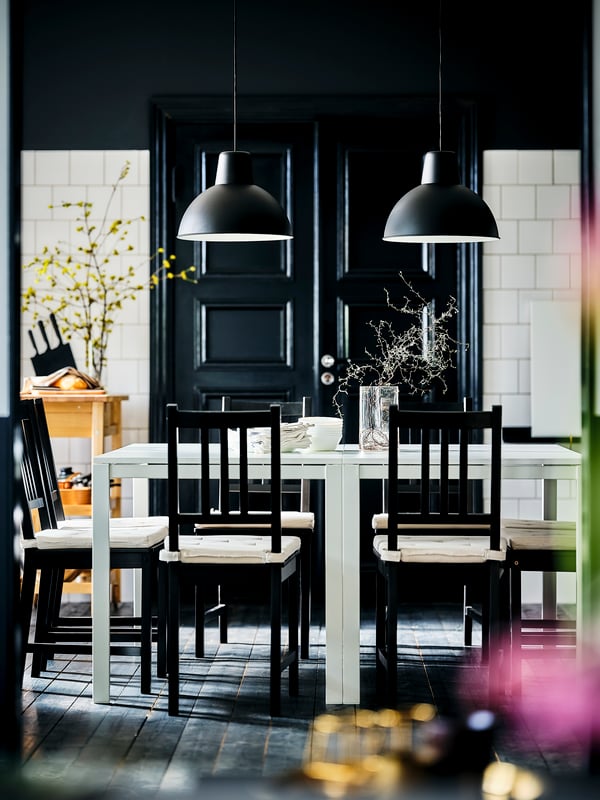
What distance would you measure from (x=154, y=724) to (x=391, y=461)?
1.15m

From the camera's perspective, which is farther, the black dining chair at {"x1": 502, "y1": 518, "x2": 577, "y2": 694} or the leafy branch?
the leafy branch

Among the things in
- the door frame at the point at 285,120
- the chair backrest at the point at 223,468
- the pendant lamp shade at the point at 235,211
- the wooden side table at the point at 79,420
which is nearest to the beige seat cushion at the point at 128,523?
the chair backrest at the point at 223,468

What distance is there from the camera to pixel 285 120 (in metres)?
5.64

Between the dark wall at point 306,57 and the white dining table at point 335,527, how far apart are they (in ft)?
7.55

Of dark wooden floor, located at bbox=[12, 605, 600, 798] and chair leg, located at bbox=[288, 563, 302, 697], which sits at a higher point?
chair leg, located at bbox=[288, 563, 302, 697]

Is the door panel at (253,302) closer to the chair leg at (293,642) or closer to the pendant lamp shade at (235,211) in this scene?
the pendant lamp shade at (235,211)

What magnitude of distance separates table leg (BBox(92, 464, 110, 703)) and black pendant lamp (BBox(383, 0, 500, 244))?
142 cm

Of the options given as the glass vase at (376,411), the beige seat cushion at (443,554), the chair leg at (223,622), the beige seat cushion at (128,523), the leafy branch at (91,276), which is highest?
the leafy branch at (91,276)

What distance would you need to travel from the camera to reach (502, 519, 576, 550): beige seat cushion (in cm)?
400

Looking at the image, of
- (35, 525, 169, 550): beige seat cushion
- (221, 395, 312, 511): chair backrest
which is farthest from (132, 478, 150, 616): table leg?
(35, 525, 169, 550): beige seat cushion

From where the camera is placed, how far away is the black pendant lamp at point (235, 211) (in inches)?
161

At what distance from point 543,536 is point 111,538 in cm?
156

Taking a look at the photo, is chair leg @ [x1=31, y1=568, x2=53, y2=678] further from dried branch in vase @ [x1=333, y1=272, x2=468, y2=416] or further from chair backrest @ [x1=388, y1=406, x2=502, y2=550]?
dried branch in vase @ [x1=333, y1=272, x2=468, y2=416]

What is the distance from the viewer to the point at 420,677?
13.6ft
